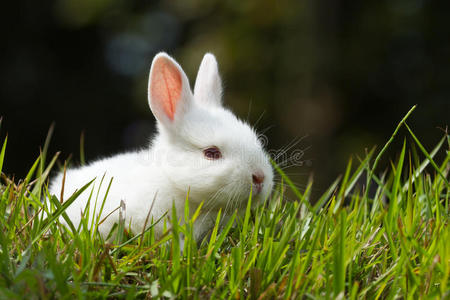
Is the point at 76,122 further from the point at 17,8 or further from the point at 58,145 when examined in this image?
the point at 17,8

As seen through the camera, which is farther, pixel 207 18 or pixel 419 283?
pixel 207 18

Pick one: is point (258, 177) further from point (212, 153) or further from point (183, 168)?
point (183, 168)

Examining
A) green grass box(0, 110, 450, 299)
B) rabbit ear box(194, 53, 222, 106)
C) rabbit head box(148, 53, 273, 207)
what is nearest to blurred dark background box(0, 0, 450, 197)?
rabbit ear box(194, 53, 222, 106)

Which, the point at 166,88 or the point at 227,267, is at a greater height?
the point at 166,88

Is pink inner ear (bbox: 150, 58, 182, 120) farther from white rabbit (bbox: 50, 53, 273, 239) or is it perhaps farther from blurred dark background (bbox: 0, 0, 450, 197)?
blurred dark background (bbox: 0, 0, 450, 197)

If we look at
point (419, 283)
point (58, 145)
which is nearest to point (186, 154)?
point (419, 283)

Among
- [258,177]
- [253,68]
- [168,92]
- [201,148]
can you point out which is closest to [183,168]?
[201,148]
